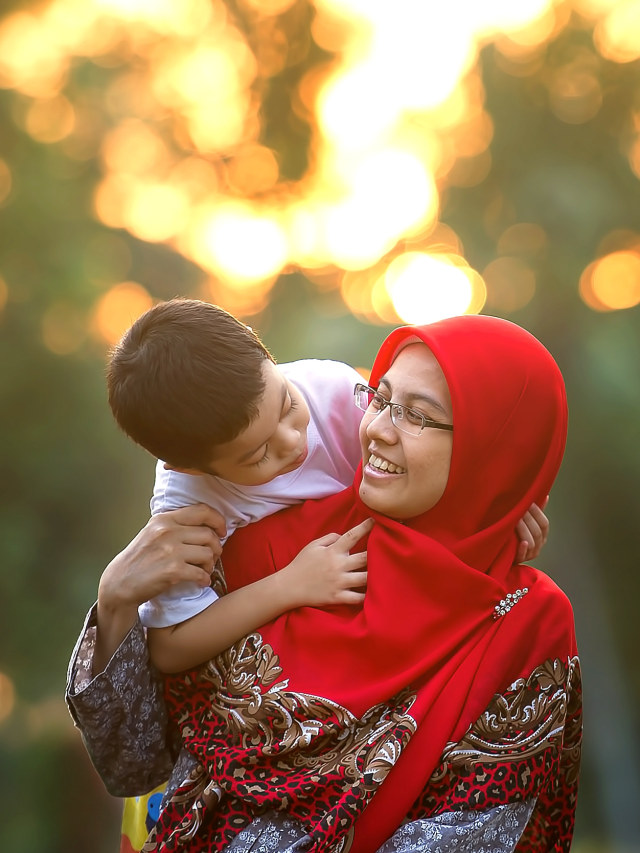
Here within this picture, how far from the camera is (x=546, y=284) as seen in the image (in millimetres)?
3797

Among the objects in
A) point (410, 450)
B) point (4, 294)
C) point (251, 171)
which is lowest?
point (410, 450)

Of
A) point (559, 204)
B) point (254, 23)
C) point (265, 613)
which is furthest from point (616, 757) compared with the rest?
point (254, 23)

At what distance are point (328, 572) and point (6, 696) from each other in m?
3.17

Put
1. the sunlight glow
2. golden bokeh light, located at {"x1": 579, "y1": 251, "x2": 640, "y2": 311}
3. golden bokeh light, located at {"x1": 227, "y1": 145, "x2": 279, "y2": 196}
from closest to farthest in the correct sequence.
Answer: golden bokeh light, located at {"x1": 579, "y1": 251, "x2": 640, "y2": 311} → the sunlight glow → golden bokeh light, located at {"x1": 227, "y1": 145, "x2": 279, "y2": 196}

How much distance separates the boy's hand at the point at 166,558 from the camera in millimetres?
1439

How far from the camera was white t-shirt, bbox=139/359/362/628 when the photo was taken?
1.49 m

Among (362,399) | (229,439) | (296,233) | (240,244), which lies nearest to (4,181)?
(240,244)

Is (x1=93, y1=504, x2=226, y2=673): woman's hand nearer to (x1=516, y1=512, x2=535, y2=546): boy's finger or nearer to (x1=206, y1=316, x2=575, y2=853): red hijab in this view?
(x1=206, y1=316, x2=575, y2=853): red hijab

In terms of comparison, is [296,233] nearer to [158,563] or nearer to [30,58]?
[30,58]

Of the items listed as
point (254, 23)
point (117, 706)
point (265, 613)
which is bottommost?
point (117, 706)

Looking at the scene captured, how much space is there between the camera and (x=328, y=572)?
146 centimetres

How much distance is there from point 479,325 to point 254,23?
11.8ft

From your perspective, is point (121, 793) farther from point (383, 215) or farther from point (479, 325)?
point (383, 215)

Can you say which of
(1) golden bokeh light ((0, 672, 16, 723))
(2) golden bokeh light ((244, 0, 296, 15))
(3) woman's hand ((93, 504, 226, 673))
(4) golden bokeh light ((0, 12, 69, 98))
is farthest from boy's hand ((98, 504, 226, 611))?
(2) golden bokeh light ((244, 0, 296, 15))
